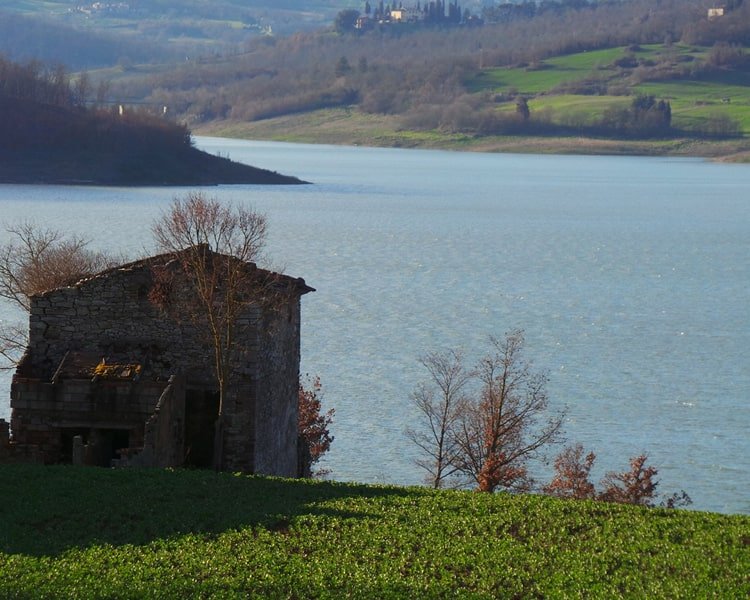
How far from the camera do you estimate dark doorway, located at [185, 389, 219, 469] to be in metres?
25.4

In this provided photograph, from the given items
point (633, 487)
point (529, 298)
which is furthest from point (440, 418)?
point (529, 298)

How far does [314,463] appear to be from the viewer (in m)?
35.2

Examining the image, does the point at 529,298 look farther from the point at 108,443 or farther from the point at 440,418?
the point at 108,443

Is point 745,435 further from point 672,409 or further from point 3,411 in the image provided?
point 3,411

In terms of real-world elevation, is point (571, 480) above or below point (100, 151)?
below

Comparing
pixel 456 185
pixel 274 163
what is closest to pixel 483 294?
pixel 456 185

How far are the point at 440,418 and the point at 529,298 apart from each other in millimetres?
29053

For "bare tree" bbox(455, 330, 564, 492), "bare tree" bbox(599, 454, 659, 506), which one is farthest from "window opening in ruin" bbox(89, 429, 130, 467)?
"bare tree" bbox(599, 454, 659, 506)

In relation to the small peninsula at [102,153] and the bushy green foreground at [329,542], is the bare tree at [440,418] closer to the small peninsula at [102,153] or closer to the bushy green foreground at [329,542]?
the bushy green foreground at [329,542]

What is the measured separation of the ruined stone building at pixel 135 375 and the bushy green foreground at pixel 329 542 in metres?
3.23

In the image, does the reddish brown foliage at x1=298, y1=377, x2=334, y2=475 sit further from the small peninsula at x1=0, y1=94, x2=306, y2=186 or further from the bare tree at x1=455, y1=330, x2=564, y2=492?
the small peninsula at x1=0, y1=94, x2=306, y2=186

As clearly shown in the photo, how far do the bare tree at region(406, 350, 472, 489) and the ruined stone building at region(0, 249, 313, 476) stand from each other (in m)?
6.75

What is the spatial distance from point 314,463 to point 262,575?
19.7 m

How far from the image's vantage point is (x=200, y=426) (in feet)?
84.2
